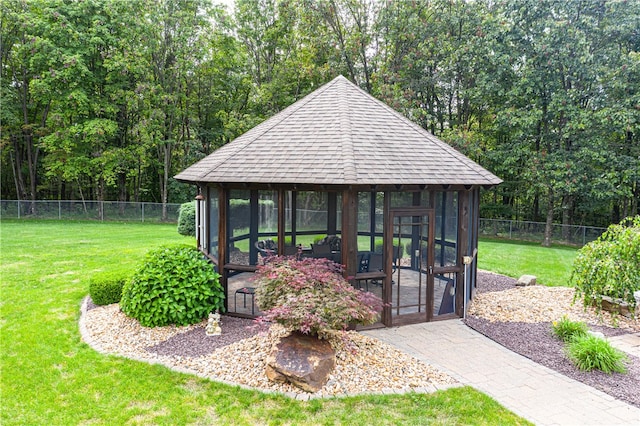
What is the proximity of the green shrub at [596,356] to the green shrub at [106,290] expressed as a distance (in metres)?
7.87

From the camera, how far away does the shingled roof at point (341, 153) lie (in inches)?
267

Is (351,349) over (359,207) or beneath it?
beneath

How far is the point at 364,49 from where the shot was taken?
21.8 meters

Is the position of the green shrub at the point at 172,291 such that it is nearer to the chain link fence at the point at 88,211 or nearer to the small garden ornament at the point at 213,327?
the small garden ornament at the point at 213,327

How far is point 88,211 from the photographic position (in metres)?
22.3

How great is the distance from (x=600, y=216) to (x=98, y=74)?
2849cm

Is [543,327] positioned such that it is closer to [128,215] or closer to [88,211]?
[128,215]

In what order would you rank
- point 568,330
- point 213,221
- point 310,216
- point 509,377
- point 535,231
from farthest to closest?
point 535,231
point 310,216
point 213,221
point 568,330
point 509,377

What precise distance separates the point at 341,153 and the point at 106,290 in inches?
206

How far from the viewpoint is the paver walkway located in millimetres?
4617

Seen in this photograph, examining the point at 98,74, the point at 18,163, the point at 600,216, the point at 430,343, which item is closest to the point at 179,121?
the point at 98,74

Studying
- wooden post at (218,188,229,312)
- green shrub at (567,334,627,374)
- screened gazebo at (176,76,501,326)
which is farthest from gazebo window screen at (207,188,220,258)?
green shrub at (567,334,627,374)

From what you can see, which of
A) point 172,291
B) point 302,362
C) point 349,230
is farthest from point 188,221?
point 302,362

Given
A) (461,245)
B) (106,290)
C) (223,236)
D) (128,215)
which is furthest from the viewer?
(128,215)
